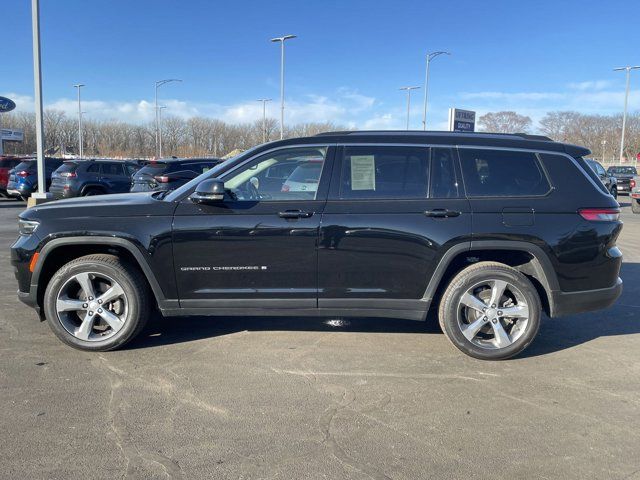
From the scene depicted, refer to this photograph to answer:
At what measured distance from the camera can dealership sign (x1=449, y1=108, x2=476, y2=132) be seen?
23.7 metres

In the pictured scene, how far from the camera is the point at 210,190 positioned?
4188mm

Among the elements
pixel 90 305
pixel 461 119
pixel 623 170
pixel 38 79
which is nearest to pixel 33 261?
pixel 90 305

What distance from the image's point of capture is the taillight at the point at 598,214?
14.4ft

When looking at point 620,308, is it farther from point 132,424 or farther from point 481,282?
point 132,424

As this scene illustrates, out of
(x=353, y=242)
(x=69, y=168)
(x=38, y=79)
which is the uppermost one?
(x=38, y=79)

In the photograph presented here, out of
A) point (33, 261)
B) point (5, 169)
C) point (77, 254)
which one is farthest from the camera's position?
point (5, 169)

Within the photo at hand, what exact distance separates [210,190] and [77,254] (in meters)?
1.49

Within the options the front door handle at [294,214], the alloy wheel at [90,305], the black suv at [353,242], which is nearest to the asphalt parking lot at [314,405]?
the alloy wheel at [90,305]

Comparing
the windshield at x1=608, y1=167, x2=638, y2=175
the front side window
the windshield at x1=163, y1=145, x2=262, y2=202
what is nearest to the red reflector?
the windshield at x1=163, y1=145, x2=262, y2=202

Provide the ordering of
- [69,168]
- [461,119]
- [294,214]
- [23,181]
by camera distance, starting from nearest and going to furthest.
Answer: [294,214]
[69,168]
[23,181]
[461,119]

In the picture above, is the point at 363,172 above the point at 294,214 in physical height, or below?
above

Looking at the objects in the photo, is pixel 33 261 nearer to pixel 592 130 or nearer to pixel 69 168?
pixel 69 168

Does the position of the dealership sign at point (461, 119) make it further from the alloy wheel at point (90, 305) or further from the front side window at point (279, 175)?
the alloy wheel at point (90, 305)

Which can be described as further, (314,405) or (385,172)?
(385,172)
